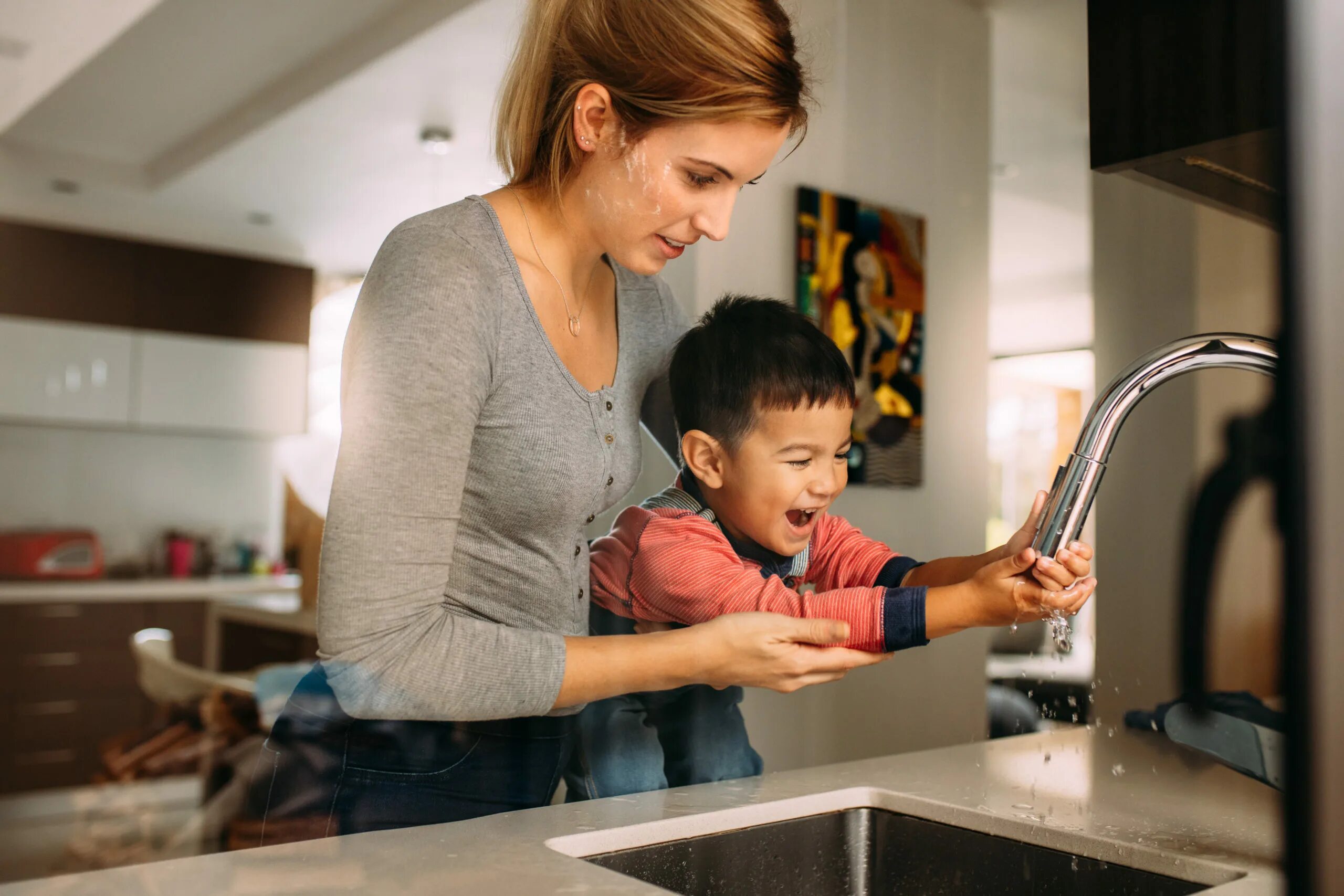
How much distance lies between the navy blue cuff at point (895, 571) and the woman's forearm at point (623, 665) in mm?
252

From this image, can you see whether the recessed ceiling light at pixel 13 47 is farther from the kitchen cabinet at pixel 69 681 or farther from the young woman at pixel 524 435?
the kitchen cabinet at pixel 69 681

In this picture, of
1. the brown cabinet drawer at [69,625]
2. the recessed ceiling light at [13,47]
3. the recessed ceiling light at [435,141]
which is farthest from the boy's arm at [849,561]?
the recessed ceiling light at [13,47]

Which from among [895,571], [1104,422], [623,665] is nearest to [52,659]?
[623,665]

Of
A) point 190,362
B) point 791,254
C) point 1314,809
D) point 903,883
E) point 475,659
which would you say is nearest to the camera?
point 1314,809

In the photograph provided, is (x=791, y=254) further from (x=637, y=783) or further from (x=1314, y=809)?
(x=1314, y=809)

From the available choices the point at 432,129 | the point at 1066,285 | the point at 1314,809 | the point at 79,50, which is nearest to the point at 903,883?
the point at 1314,809

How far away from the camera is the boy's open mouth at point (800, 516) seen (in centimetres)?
96

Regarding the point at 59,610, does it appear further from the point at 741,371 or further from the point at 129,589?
the point at 741,371

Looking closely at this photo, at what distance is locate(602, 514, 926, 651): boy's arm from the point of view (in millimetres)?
900

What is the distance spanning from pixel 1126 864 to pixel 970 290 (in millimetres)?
584

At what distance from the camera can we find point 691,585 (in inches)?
36.4

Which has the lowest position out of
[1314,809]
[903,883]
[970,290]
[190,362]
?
[903,883]

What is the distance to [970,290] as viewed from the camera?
1.13m

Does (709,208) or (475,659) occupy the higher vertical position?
(709,208)
